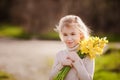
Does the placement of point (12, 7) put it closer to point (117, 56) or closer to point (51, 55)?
point (51, 55)

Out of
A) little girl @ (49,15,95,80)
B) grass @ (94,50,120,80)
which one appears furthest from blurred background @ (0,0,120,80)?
little girl @ (49,15,95,80)

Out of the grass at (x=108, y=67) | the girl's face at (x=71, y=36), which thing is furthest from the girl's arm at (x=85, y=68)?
the grass at (x=108, y=67)

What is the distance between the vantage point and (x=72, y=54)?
16.1 ft

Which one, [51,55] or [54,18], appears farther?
[54,18]

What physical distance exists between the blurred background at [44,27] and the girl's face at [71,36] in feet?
22.4

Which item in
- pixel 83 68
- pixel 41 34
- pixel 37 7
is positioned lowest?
pixel 83 68

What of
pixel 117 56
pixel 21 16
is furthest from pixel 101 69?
pixel 21 16

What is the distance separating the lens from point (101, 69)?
427 inches

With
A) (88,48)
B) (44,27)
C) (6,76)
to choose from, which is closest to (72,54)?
(88,48)

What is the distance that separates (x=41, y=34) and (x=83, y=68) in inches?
753

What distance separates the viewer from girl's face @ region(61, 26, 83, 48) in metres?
4.95

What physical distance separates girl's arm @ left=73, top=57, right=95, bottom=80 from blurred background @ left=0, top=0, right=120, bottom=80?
6934mm

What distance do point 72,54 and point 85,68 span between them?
8.0 inches

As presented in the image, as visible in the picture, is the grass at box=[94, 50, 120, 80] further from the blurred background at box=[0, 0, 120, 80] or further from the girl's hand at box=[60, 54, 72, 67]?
the girl's hand at box=[60, 54, 72, 67]
